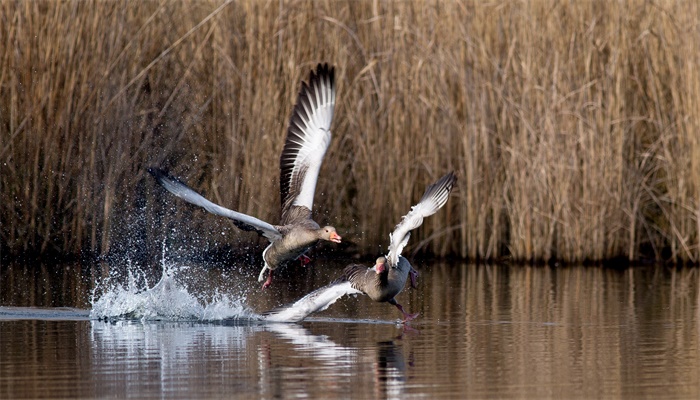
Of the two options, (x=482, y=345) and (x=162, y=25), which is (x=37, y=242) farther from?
(x=482, y=345)

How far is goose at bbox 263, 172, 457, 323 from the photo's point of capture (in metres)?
10.0

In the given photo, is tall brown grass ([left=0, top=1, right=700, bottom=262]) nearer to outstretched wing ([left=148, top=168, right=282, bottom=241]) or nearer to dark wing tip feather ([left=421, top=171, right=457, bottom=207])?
dark wing tip feather ([left=421, top=171, right=457, bottom=207])

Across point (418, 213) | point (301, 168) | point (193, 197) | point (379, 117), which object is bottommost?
point (418, 213)

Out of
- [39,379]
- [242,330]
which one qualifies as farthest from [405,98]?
[39,379]

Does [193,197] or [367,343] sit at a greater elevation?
[193,197]

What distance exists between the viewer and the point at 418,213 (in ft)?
32.8

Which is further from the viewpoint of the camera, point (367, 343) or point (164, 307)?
point (164, 307)

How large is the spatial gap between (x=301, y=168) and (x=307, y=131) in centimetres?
39

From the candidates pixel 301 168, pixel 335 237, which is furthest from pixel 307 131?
pixel 335 237

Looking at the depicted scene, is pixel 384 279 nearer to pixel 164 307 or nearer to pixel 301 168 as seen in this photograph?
pixel 164 307

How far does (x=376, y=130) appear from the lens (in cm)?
1539

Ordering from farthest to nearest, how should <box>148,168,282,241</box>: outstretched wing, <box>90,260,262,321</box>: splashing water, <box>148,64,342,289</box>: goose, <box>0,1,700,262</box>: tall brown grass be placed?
<box>0,1,700,262</box>: tall brown grass < <box>148,64,342,289</box>: goose < <box>90,260,262,321</box>: splashing water < <box>148,168,282,241</box>: outstretched wing

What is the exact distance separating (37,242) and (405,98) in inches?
181

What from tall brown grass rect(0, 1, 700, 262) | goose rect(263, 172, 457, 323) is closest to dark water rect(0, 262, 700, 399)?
goose rect(263, 172, 457, 323)
